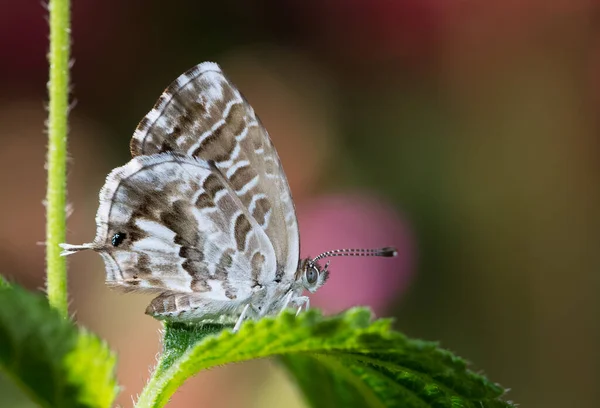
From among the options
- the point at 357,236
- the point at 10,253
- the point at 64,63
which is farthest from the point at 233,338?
the point at 10,253

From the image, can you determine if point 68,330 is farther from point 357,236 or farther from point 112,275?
point 357,236

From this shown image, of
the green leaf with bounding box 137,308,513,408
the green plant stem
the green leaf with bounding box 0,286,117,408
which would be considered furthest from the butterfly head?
the green leaf with bounding box 0,286,117,408

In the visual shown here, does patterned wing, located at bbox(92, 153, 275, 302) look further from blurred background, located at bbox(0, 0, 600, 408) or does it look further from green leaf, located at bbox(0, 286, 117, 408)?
blurred background, located at bbox(0, 0, 600, 408)

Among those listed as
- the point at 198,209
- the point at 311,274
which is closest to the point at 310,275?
the point at 311,274

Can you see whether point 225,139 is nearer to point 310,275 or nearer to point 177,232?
point 177,232

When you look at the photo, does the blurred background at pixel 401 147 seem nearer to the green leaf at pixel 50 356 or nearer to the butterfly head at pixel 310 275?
the butterfly head at pixel 310 275

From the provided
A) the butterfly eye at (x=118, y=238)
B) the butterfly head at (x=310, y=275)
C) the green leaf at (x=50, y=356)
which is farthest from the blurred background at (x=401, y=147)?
the green leaf at (x=50, y=356)
